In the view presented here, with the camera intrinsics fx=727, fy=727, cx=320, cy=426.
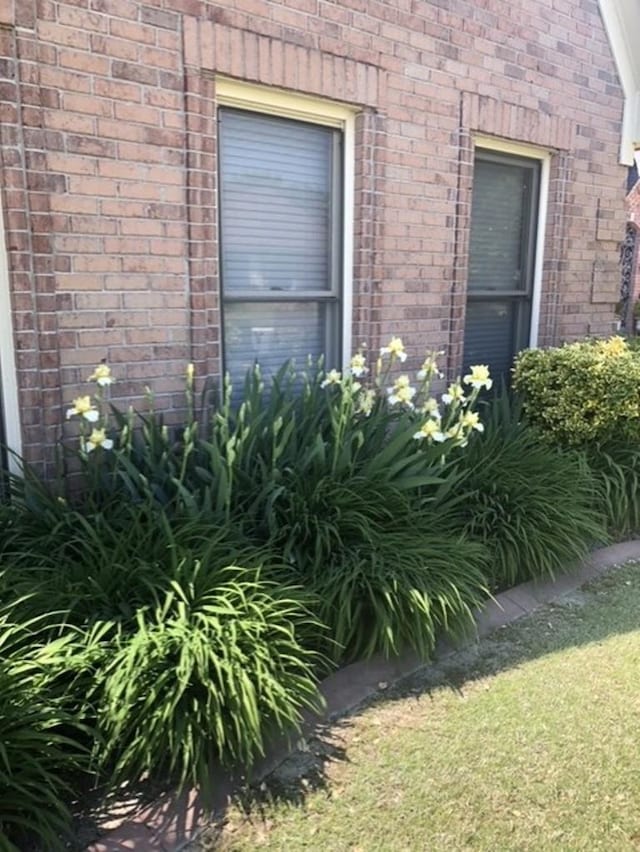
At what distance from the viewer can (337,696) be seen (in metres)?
2.98

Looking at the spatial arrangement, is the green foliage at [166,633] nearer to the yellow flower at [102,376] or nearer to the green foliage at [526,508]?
the yellow flower at [102,376]

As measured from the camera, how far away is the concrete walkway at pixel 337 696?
2221 mm

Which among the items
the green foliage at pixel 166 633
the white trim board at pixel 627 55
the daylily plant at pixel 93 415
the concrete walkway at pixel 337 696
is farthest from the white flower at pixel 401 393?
the white trim board at pixel 627 55

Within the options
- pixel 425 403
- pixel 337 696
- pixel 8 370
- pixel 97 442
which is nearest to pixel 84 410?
pixel 97 442

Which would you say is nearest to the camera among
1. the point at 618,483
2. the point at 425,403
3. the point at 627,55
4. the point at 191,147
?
the point at 191,147

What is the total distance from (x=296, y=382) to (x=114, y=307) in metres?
1.31

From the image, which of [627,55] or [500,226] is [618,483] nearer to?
[500,226]

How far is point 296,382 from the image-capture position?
4473mm

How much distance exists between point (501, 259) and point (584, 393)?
1.40 m

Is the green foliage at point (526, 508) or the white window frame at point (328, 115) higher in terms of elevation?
the white window frame at point (328, 115)

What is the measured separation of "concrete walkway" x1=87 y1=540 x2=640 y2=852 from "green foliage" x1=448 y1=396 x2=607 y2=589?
0.12 meters

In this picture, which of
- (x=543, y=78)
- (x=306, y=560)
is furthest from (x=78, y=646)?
(x=543, y=78)

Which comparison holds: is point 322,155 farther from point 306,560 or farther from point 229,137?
point 306,560

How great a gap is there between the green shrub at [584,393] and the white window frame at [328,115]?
1.46m
